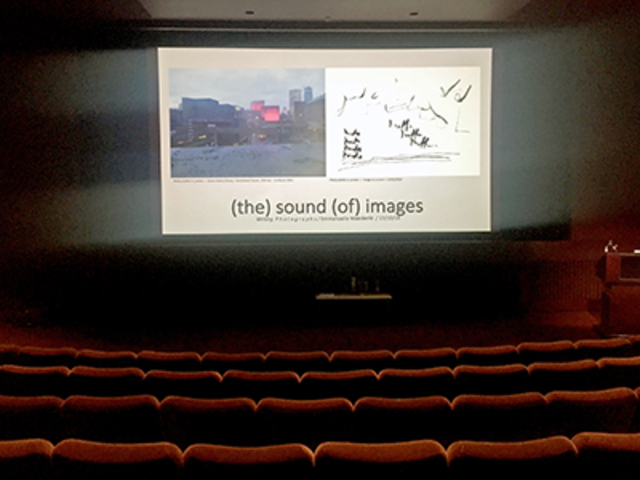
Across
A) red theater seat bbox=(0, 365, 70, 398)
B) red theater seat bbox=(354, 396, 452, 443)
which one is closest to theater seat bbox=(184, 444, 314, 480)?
red theater seat bbox=(354, 396, 452, 443)

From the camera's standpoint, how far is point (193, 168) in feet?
21.2

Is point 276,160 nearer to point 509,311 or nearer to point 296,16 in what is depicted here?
point 296,16

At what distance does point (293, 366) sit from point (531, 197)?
4.54m

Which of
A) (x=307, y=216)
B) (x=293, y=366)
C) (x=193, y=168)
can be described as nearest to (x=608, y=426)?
(x=293, y=366)

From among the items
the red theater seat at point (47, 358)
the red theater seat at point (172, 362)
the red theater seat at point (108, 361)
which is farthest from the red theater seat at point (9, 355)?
the red theater seat at point (172, 362)

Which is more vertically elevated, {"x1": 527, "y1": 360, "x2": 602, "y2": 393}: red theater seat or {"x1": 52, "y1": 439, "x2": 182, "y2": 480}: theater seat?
{"x1": 52, "y1": 439, "x2": 182, "y2": 480}: theater seat

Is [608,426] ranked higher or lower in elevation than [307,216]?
lower

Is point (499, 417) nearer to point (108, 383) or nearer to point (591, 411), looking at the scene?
point (591, 411)

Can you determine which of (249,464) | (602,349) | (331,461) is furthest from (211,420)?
(602,349)

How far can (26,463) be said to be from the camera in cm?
159

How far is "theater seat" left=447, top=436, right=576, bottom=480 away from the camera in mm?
1550

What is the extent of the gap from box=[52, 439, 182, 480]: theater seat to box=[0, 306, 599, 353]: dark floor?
3.70m

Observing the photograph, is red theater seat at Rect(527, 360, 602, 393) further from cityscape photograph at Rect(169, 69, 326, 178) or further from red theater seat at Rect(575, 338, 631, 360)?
cityscape photograph at Rect(169, 69, 326, 178)

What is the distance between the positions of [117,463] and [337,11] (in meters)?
5.83
